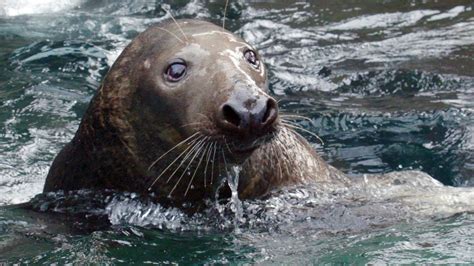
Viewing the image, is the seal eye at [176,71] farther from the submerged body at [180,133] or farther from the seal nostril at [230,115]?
the seal nostril at [230,115]

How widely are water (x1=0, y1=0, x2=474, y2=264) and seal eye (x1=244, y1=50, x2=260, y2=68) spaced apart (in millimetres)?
724

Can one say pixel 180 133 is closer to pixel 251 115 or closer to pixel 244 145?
pixel 244 145

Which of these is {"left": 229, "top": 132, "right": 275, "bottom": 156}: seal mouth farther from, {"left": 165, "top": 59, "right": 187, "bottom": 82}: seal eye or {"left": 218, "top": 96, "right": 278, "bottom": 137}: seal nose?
{"left": 165, "top": 59, "right": 187, "bottom": 82}: seal eye

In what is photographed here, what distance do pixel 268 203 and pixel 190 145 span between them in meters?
0.67

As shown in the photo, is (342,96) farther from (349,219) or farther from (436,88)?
(349,219)

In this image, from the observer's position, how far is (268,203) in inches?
205

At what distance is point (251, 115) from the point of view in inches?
168

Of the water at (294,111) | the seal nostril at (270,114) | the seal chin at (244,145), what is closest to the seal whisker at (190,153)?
the seal chin at (244,145)

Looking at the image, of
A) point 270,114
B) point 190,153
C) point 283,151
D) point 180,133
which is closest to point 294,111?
point 283,151

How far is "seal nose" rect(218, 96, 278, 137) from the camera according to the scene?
4277 mm

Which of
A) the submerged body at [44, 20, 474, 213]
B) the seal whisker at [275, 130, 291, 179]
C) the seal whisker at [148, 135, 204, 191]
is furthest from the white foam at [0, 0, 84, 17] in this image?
the seal whisker at [148, 135, 204, 191]

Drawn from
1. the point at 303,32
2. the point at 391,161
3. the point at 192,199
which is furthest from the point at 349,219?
the point at 303,32

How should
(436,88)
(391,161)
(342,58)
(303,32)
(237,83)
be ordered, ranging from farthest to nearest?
(303,32) < (342,58) < (436,88) < (391,161) < (237,83)

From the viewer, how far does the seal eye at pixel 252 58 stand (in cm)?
508
